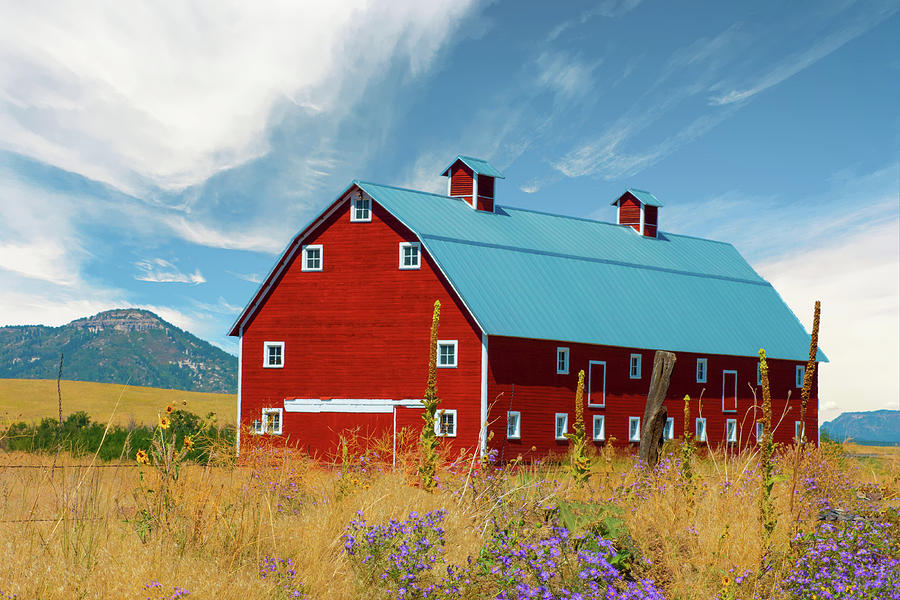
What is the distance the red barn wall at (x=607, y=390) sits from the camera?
27.7 metres

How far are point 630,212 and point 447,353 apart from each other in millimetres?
17138

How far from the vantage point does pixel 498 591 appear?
25.8 feet

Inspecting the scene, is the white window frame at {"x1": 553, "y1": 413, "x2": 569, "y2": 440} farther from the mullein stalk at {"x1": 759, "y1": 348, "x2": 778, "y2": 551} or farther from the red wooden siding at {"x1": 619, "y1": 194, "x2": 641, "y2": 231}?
the mullein stalk at {"x1": 759, "y1": 348, "x2": 778, "y2": 551}

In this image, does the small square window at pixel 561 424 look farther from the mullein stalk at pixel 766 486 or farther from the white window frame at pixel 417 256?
the mullein stalk at pixel 766 486

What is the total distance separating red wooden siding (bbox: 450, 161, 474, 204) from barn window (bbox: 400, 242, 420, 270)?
20.3 ft

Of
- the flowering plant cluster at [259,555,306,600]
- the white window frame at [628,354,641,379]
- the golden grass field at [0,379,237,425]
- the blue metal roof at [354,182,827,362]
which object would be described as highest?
the blue metal roof at [354,182,827,362]

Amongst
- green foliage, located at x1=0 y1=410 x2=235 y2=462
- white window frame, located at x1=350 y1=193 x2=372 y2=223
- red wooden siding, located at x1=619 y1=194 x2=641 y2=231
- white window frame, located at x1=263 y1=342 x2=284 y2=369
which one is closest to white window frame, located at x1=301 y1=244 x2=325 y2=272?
white window frame, located at x1=350 y1=193 x2=372 y2=223

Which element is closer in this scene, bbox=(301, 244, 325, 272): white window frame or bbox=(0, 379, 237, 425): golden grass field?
bbox=(301, 244, 325, 272): white window frame

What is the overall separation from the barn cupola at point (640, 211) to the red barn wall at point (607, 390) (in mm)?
8504

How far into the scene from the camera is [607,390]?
31.0 m

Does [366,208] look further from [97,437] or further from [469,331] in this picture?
[97,437]

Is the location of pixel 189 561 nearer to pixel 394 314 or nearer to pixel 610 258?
pixel 394 314

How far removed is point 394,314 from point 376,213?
152 inches

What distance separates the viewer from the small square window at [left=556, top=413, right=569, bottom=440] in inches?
1148
